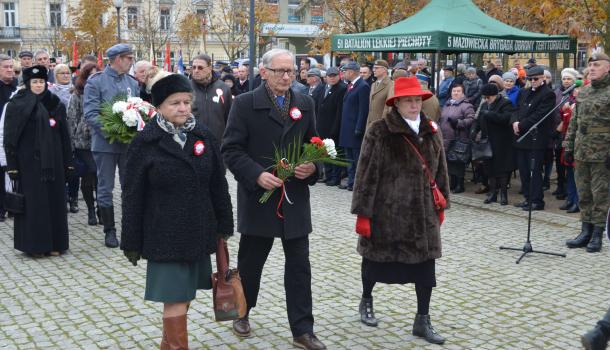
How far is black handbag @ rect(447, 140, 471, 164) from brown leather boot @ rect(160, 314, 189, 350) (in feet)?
26.8

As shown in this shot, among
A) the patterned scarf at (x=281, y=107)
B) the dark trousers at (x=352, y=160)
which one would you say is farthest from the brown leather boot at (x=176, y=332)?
the dark trousers at (x=352, y=160)

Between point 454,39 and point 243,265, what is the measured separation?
318 inches

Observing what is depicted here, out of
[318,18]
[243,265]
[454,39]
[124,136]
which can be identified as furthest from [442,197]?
[318,18]

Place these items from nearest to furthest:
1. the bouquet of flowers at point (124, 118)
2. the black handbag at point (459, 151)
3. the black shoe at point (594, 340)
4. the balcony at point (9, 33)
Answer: the black shoe at point (594, 340) < the bouquet of flowers at point (124, 118) < the black handbag at point (459, 151) < the balcony at point (9, 33)

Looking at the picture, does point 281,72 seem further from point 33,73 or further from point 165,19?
point 165,19

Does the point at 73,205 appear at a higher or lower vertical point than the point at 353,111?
lower

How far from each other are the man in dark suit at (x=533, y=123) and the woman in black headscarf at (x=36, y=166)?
6.22 meters

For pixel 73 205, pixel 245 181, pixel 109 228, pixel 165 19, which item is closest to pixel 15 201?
pixel 109 228

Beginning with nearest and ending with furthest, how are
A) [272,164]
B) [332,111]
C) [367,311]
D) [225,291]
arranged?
[225,291] → [272,164] → [367,311] → [332,111]

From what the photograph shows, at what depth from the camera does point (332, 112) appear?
1377 centimetres

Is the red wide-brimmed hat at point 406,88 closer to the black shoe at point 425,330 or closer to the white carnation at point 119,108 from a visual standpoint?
the black shoe at point 425,330

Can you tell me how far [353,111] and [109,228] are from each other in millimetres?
5494

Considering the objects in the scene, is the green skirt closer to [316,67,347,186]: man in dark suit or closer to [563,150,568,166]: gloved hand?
[563,150,568,166]: gloved hand

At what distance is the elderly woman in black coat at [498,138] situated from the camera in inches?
457
